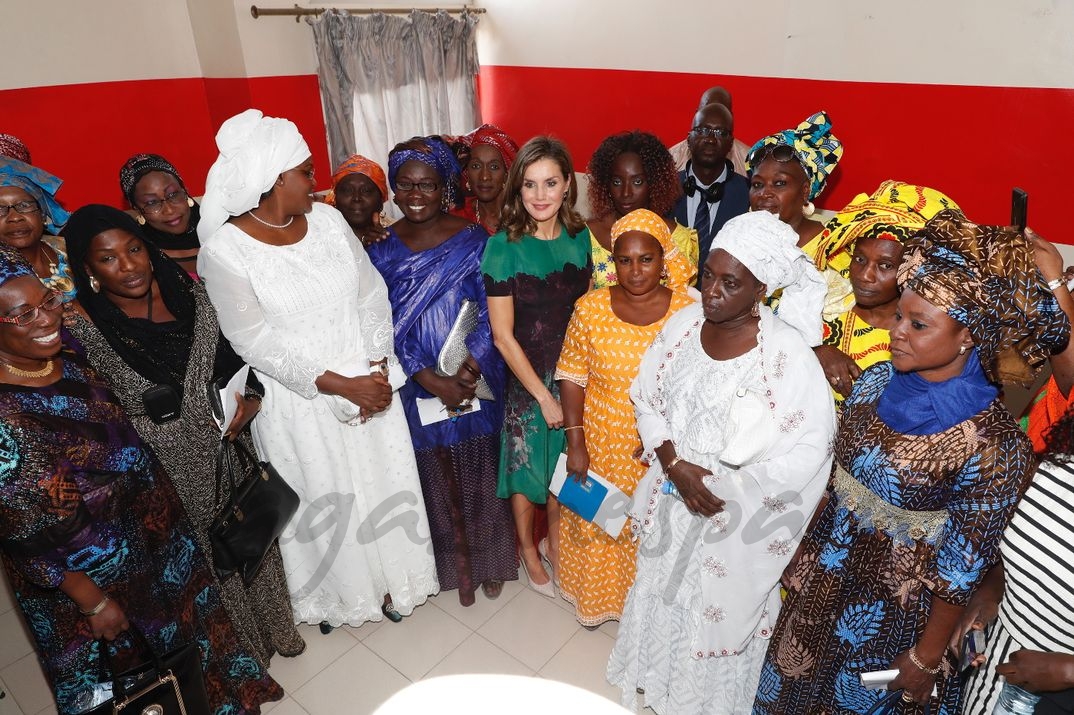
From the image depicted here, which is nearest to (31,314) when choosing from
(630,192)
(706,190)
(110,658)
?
(110,658)

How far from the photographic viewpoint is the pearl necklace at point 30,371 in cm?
157

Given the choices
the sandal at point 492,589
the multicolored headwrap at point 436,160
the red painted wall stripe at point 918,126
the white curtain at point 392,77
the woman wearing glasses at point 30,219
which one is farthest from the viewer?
the white curtain at point 392,77

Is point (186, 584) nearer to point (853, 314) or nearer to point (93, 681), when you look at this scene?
point (93, 681)

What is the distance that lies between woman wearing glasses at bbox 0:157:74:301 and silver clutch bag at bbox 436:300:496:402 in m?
1.29

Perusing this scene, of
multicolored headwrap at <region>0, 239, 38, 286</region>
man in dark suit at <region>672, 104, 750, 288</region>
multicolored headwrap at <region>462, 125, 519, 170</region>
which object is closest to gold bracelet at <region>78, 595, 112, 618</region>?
multicolored headwrap at <region>0, 239, 38, 286</region>

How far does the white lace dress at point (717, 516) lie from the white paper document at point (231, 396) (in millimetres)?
1318

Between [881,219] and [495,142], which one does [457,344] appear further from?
[881,219]

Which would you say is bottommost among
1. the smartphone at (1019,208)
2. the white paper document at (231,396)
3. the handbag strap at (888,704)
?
the handbag strap at (888,704)

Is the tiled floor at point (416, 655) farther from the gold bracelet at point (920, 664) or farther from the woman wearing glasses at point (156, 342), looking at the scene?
the gold bracelet at point (920, 664)

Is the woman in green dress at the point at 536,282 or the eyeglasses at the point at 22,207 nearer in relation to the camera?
the eyeglasses at the point at 22,207

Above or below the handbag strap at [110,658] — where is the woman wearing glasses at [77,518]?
above

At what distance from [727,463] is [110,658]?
6.04ft

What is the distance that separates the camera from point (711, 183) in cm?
328

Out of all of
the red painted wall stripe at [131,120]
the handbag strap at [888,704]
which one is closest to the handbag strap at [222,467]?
the handbag strap at [888,704]
